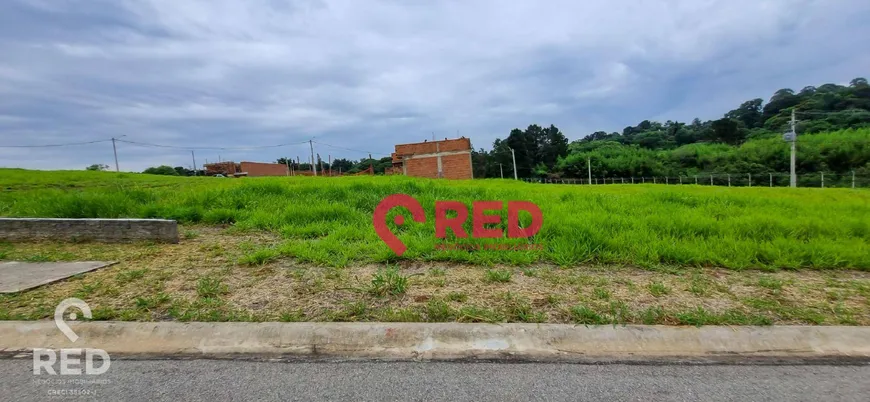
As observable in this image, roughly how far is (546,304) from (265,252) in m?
2.84

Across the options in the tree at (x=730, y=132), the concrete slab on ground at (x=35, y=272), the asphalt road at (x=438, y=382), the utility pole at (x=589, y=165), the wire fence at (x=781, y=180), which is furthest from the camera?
the tree at (x=730, y=132)

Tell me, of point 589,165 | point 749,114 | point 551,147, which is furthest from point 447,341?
point 749,114

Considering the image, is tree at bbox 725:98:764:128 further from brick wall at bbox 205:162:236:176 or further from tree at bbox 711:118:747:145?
brick wall at bbox 205:162:236:176

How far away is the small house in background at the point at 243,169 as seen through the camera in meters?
39.9

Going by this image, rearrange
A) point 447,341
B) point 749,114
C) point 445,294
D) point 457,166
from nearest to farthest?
point 447,341 < point 445,294 < point 457,166 < point 749,114

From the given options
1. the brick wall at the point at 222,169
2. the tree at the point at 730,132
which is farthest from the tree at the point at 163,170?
the tree at the point at 730,132

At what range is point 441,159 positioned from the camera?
36688 millimetres

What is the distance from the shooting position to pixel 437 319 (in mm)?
2395

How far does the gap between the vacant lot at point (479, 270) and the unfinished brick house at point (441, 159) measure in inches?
1205

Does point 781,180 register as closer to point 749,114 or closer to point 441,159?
point 441,159

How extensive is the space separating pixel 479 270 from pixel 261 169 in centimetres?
4348

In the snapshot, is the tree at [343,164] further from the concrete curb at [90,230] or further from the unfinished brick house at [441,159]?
the concrete curb at [90,230]

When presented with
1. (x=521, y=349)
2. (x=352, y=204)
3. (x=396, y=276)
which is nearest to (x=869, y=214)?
(x=521, y=349)

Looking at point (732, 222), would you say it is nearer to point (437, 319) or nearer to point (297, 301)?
point (437, 319)
